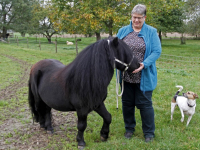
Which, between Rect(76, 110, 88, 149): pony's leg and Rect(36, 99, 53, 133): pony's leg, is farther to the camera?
Rect(36, 99, 53, 133): pony's leg

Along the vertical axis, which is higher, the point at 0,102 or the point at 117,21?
the point at 117,21

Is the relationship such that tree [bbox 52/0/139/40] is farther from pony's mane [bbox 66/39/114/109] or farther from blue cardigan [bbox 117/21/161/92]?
pony's mane [bbox 66/39/114/109]

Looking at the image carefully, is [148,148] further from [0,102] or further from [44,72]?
[0,102]

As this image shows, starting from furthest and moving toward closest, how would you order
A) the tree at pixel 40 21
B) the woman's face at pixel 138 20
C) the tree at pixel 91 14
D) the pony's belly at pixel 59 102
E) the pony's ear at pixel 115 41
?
the tree at pixel 40 21
the tree at pixel 91 14
the pony's belly at pixel 59 102
the woman's face at pixel 138 20
the pony's ear at pixel 115 41

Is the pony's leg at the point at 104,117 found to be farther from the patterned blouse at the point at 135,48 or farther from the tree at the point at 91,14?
the tree at the point at 91,14

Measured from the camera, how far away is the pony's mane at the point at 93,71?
A: 2.63 m

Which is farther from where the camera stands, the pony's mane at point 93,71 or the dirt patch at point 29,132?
the dirt patch at point 29,132

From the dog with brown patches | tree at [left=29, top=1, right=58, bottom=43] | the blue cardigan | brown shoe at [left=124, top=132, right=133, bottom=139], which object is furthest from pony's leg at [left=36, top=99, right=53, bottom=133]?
tree at [left=29, top=1, right=58, bottom=43]

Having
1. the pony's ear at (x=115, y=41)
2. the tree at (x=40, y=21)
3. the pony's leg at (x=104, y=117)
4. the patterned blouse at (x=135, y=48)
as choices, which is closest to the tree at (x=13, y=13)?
the tree at (x=40, y=21)

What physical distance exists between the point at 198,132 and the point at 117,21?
899 cm

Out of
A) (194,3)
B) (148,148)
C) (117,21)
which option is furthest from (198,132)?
(194,3)

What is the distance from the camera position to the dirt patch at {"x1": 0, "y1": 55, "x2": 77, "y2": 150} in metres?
3.35

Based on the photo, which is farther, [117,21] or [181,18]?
[181,18]

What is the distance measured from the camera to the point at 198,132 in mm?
3521
